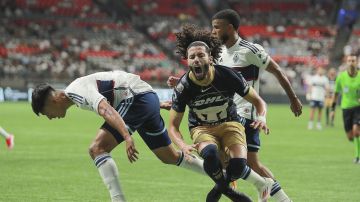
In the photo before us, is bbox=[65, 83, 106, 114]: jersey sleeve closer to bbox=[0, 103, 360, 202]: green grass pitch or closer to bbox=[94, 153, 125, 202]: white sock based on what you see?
bbox=[94, 153, 125, 202]: white sock

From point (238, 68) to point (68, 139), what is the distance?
41.4 ft

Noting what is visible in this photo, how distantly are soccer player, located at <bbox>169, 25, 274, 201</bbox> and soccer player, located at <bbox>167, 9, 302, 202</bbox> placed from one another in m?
0.47

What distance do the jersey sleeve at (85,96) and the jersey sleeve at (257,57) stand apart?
7.04ft

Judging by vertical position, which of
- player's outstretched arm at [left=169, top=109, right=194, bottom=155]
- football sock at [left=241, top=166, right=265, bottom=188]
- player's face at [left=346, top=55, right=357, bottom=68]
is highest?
player's outstretched arm at [left=169, top=109, right=194, bottom=155]

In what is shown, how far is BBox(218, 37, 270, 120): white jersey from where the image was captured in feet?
31.5

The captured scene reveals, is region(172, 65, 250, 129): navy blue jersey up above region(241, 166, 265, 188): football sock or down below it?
above

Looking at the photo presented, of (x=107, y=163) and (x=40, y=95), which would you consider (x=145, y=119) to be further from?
(x=40, y=95)

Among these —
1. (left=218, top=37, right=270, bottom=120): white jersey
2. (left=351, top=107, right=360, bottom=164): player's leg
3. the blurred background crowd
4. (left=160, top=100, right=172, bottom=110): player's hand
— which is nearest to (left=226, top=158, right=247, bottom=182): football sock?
(left=218, top=37, right=270, bottom=120): white jersey

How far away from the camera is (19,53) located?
47.8 meters

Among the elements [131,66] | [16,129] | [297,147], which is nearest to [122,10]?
[131,66]

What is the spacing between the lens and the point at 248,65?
31.9 feet

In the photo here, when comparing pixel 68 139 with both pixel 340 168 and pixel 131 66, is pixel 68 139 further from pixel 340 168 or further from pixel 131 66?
pixel 131 66

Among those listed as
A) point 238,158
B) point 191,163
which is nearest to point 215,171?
point 238,158

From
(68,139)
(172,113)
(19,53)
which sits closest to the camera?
(172,113)
